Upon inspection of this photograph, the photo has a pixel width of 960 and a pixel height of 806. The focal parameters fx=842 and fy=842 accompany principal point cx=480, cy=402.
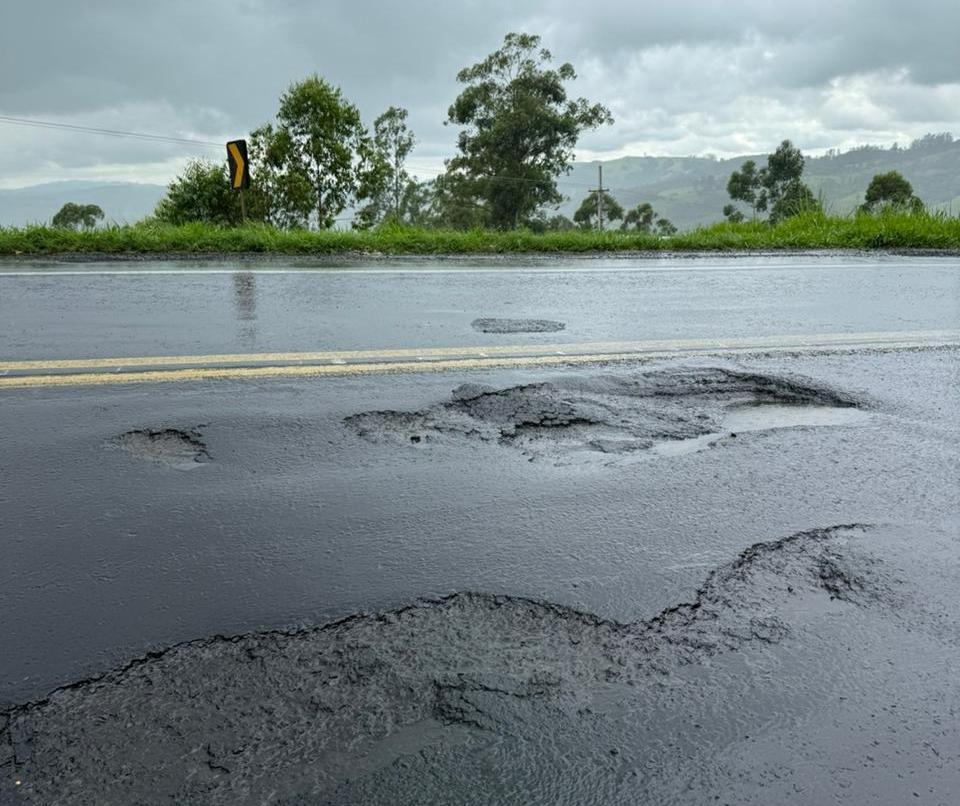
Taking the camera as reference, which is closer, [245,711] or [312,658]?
[245,711]

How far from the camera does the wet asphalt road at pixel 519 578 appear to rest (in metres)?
1.65

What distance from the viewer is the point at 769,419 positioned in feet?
12.8

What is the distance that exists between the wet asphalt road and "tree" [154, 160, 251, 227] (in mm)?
35935

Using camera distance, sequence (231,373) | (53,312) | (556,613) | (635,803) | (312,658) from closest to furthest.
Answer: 1. (635,803)
2. (312,658)
3. (556,613)
4. (231,373)
5. (53,312)

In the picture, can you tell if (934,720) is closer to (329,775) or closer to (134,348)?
(329,775)

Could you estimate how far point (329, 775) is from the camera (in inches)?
62.2

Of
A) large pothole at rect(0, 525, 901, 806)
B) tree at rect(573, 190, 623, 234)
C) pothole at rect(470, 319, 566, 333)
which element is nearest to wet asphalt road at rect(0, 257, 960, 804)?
large pothole at rect(0, 525, 901, 806)

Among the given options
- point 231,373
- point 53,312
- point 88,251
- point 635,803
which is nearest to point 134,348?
point 231,373

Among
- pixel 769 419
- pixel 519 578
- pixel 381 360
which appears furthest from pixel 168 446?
pixel 769 419

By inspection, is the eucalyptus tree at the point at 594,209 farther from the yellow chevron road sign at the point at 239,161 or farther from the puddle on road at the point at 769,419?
the puddle on road at the point at 769,419

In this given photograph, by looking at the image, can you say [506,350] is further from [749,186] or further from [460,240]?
[749,186]

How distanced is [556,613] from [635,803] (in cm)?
65

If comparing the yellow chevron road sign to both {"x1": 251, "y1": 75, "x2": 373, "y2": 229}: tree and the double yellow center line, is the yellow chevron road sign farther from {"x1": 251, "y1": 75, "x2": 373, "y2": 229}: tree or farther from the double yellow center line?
{"x1": 251, "y1": 75, "x2": 373, "y2": 229}: tree

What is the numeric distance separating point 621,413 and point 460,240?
8.41 meters
